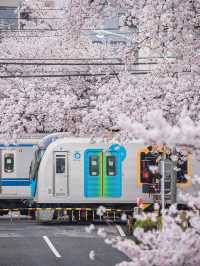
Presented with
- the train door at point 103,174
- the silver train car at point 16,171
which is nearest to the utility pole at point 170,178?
the train door at point 103,174

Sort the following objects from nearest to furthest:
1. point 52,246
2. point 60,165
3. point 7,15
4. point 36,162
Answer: point 52,246
point 60,165
point 36,162
point 7,15

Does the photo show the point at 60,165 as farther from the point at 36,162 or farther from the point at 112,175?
the point at 112,175

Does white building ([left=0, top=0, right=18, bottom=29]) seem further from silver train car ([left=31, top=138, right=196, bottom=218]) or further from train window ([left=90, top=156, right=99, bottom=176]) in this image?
train window ([left=90, top=156, right=99, bottom=176])

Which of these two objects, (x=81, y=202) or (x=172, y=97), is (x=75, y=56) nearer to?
(x=81, y=202)

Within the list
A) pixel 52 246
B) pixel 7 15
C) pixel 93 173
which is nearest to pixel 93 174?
pixel 93 173

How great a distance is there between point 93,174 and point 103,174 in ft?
1.12

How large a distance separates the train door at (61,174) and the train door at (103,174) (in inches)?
26.7

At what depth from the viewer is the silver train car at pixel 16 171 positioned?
33969 mm

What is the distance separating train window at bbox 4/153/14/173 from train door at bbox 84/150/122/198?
15.3 ft

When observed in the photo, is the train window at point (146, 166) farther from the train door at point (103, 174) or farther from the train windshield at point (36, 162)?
the train windshield at point (36, 162)

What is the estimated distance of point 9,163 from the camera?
34.2 m

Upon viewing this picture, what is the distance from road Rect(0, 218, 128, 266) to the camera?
21.2m

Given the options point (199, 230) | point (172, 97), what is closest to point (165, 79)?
point (172, 97)

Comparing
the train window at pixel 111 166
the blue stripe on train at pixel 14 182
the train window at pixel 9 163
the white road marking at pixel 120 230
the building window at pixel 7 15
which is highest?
the building window at pixel 7 15
